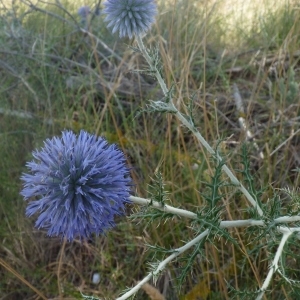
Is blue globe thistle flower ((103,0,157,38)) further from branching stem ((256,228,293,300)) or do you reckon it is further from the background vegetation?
branching stem ((256,228,293,300))

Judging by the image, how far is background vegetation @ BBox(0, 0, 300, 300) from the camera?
5.28 ft

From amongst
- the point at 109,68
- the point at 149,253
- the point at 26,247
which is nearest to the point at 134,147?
the point at 149,253

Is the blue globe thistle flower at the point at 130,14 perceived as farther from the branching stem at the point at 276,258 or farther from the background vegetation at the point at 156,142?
the branching stem at the point at 276,258

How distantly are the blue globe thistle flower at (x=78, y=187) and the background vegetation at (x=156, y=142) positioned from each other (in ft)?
1.13

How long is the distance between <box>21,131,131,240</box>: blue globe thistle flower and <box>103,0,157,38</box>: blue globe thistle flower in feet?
1.37

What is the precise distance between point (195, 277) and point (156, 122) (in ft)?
2.61

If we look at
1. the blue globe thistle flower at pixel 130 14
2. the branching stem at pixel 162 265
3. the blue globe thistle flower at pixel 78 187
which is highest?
the blue globe thistle flower at pixel 130 14

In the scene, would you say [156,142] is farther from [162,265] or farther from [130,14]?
[162,265]

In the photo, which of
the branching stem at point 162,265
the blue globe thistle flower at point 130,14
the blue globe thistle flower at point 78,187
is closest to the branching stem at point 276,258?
the branching stem at point 162,265

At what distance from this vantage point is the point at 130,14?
1.36 m

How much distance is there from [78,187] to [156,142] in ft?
3.30

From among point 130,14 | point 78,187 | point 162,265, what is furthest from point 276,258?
point 130,14

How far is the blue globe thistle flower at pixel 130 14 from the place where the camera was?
1358 mm

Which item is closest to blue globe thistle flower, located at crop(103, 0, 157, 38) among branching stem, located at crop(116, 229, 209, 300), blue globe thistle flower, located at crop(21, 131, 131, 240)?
blue globe thistle flower, located at crop(21, 131, 131, 240)
